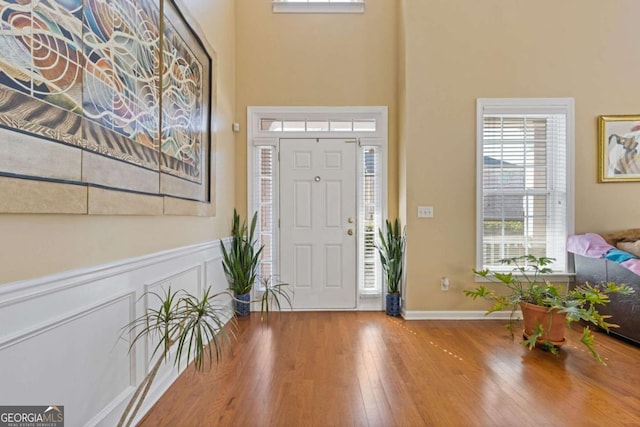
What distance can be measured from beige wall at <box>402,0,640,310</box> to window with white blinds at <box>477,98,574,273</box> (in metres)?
0.15

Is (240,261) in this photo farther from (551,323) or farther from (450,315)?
(551,323)

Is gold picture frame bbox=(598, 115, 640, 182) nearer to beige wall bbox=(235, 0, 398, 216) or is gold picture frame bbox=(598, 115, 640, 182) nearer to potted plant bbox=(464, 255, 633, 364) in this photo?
potted plant bbox=(464, 255, 633, 364)

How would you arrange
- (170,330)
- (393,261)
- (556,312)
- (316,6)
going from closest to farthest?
(170,330) < (556,312) < (393,261) < (316,6)

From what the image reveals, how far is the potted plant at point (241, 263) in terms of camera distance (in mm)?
3277

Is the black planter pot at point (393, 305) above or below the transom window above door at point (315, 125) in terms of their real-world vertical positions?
below

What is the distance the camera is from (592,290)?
250cm

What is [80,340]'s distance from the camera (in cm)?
129

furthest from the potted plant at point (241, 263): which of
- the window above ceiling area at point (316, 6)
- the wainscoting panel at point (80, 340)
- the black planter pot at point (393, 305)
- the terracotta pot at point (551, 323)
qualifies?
the terracotta pot at point (551, 323)

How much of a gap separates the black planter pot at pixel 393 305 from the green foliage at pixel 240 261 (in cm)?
148

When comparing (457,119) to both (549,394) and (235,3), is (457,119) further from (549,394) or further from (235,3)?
(235,3)

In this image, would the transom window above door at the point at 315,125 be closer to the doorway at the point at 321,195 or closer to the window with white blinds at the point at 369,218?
the doorway at the point at 321,195

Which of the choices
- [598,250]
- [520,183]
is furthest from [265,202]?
[598,250]

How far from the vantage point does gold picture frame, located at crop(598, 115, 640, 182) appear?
329cm

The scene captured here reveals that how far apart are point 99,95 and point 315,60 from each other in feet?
8.96
